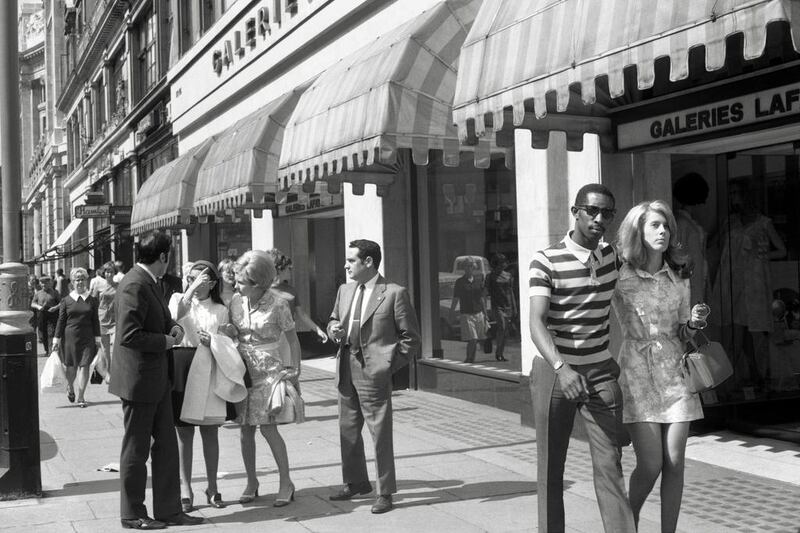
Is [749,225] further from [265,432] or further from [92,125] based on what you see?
[92,125]

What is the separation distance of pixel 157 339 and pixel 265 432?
3.75ft

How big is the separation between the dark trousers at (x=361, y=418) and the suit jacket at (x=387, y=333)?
0.09m

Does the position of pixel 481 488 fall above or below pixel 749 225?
below

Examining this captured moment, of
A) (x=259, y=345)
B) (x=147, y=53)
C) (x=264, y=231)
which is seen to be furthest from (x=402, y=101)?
(x=147, y=53)

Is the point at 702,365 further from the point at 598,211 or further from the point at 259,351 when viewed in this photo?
Answer: the point at 259,351

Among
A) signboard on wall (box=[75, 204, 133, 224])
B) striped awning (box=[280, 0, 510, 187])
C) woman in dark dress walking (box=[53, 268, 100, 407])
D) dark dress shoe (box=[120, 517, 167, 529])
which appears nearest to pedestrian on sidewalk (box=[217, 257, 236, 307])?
striped awning (box=[280, 0, 510, 187])

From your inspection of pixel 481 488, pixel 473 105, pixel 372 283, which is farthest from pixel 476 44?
pixel 481 488

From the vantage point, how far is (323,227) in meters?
18.2

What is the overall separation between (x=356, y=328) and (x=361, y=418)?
65 cm

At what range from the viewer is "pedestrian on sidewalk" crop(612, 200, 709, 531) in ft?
15.9

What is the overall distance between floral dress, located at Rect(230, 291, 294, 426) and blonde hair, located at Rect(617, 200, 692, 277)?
112 inches

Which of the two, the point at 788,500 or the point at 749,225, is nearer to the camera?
the point at 788,500

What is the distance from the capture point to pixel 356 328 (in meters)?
6.80

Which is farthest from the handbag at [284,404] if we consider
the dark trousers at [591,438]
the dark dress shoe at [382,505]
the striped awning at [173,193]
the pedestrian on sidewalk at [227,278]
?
the striped awning at [173,193]
